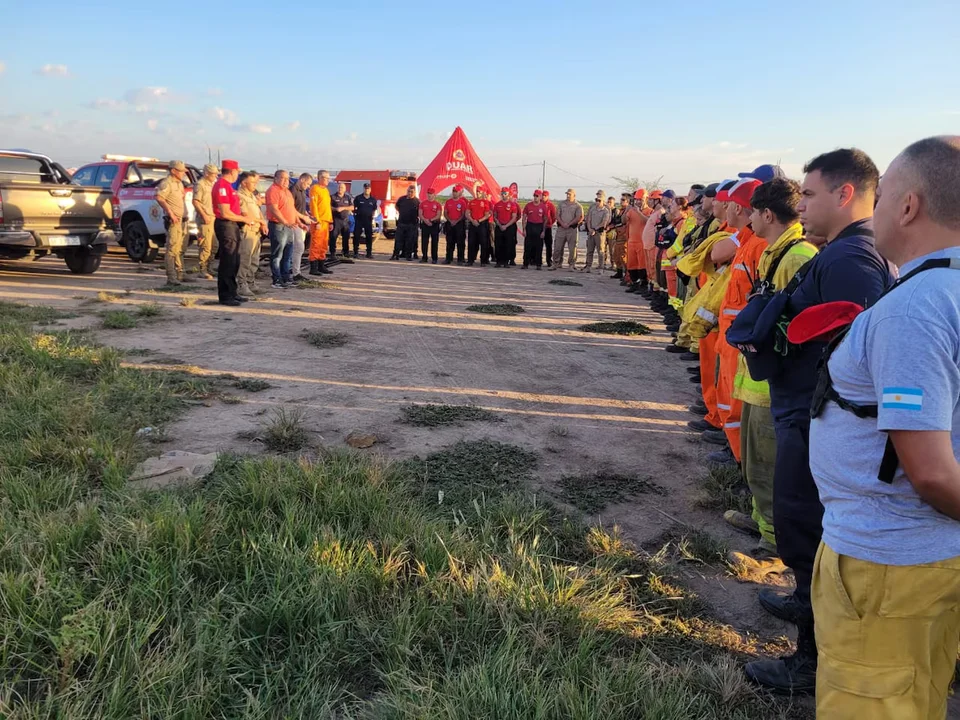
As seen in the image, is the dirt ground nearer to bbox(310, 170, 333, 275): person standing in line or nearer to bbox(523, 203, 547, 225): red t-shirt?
bbox(310, 170, 333, 275): person standing in line

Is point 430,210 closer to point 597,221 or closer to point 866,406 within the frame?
point 597,221

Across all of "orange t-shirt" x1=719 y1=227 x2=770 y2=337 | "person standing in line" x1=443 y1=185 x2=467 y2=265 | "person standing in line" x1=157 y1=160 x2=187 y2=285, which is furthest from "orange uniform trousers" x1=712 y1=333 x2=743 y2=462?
"person standing in line" x1=443 y1=185 x2=467 y2=265

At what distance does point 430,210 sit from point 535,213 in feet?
9.19

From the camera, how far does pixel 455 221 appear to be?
17625mm

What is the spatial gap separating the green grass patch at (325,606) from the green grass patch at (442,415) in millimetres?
1335

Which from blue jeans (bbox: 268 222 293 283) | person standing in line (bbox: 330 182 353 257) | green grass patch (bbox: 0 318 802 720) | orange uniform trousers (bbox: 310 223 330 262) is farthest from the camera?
person standing in line (bbox: 330 182 353 257)

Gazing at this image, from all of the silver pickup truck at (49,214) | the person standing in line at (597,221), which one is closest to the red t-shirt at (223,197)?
the silver pickup truck at (49,214)

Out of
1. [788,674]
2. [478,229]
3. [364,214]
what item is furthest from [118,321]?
[478,229]

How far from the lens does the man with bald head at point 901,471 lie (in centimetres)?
141

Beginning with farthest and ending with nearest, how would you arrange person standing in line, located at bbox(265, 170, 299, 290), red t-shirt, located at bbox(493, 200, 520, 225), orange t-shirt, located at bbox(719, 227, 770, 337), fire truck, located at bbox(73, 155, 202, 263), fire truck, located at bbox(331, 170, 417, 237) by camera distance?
fire truck, located at bbox(331, 170, 417, 237)
red t-shirt, located at bbox(493, 200, 520, 225)
fire truck, located at bbox(73, 155, 202, 263)
person standing in line, located at bbox(265, 170, 299, 290)
orange t-shirt, located at bbox(719, 227, 770, 337)

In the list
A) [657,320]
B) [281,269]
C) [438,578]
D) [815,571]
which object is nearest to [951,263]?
[815,571]

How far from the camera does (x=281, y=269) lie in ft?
38.7

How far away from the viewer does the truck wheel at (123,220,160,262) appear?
1290cm

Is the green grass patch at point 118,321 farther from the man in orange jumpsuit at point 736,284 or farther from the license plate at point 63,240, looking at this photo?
the man in orange jumpsuit at point 736,284
